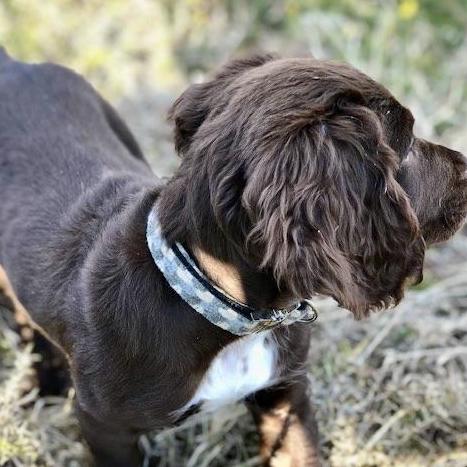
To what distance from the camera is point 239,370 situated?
2.18 meters

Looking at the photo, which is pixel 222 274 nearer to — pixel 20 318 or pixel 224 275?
pixel 224 275

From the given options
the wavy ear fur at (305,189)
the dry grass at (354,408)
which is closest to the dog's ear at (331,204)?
the wavy ear fur at (305,189)

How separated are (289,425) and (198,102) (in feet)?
3.31

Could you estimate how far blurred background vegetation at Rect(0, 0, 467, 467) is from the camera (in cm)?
282

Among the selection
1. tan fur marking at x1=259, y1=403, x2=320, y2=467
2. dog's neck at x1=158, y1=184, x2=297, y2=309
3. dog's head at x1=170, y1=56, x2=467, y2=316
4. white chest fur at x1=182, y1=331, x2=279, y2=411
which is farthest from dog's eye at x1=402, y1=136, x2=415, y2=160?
tan fur marking at x1=259, y1=403, x2=320, y2=467

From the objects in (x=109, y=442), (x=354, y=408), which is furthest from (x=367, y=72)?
(x=109, y=442)

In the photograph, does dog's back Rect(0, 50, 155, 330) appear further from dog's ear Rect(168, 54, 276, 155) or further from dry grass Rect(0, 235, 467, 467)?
A: dry grass Rect(0, 235, 467, 467)

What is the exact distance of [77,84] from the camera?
2789mm

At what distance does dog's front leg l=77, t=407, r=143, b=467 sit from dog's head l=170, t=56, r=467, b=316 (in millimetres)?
698

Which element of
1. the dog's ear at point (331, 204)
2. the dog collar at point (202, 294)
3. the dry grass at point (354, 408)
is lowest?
the dry grass at point (354, 408)

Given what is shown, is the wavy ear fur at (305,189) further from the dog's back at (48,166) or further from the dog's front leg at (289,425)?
the dog's front leg at (289,425)

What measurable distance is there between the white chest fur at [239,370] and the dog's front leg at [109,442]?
0.76 ft

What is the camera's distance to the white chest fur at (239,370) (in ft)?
7.03

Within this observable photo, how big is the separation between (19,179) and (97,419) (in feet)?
2.47
